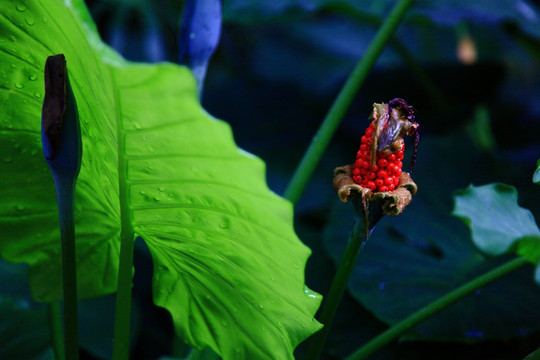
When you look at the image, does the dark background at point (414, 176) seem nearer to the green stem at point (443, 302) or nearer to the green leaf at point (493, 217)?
the green stem at point (443, 302)

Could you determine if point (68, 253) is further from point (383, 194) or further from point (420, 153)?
point (420, 153)

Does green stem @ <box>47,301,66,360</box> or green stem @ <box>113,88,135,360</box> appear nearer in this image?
green stem @ <box>113,88,135,360</box>

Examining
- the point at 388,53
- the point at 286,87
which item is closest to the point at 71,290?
the point at 286,87

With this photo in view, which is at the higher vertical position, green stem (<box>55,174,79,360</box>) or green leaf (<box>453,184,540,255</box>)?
green leaf (<box>453,184,540,255</box>)

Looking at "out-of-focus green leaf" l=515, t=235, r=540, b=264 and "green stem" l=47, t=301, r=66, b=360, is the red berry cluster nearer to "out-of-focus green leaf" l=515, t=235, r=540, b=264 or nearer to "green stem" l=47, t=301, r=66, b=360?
"out-of-focus green leaf" l=515, t=235, r=540, b=264

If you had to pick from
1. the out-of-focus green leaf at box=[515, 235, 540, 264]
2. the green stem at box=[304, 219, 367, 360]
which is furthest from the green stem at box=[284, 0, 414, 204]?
the out-of-focus green leaf at box=[515, 235, 540, 264]

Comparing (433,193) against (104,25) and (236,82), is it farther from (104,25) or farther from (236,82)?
(104,25)

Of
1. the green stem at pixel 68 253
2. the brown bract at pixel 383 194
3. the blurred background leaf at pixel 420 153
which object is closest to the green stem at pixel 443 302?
the blurred background leaf at pixel 420 153

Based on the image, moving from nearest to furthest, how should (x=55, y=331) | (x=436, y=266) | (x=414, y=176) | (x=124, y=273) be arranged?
1. (x=124, y=273)
2. (x=55, y=331)
3. (x=436, y=266)
4. (x=414, y=176)

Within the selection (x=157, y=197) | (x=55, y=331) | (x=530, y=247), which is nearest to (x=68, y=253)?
(x=157, y=197)
